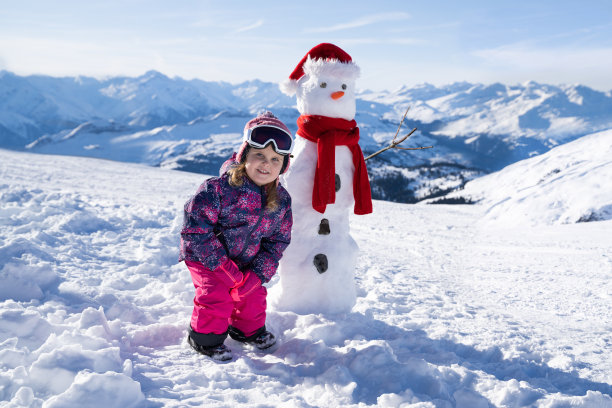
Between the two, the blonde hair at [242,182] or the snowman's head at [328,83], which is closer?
the blonde hair at [242,182]

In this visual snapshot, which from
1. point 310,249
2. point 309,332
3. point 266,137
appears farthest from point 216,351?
point 266,137

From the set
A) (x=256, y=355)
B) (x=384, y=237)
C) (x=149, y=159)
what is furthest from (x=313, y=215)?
(x=149, y=159)

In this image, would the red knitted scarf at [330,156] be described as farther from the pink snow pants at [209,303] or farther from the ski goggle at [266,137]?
the pink snow pants at [209,303]

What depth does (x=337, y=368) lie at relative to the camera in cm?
232

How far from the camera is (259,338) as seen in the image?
2713 mm

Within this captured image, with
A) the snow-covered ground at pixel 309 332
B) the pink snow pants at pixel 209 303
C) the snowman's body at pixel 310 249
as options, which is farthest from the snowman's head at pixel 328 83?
the snow-covered ground at pixel 309 332

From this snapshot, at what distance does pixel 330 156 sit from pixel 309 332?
4.39 feet

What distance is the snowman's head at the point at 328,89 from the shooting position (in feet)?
10.5

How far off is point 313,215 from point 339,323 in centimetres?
86

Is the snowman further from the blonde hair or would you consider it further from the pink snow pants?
the pink snow pants

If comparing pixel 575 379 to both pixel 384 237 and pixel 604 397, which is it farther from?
pixel 384 237

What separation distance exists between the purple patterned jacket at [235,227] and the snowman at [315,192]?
1.32 feet

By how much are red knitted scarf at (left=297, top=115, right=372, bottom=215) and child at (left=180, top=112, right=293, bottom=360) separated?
0.37 meters

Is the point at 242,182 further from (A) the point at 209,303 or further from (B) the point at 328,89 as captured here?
(B) the point at 328,89
